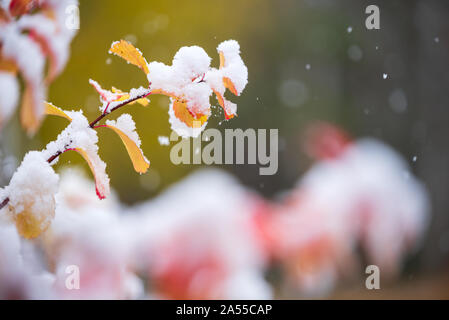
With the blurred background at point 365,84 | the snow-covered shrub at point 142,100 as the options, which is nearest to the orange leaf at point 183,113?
the snow-covered shrub at point 142,100

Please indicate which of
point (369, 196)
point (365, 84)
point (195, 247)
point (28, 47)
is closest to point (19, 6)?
point (28, 47)

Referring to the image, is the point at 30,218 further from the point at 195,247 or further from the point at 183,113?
the point at 195,247

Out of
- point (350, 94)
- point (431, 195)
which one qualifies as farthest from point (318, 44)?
point (431, 195)

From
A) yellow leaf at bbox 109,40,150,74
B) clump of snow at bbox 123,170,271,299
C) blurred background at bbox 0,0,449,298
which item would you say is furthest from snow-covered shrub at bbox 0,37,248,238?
blurred background at bbox 0,0,449,298

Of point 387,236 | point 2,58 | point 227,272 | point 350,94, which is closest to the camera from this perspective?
point 2,58

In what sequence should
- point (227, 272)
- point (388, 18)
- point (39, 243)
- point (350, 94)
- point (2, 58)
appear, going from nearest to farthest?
point (2, 58)
point (39, 243)
point (227, 272)
point (388, 18)
point (350, 94)

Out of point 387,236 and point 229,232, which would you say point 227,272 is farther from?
point 387,236

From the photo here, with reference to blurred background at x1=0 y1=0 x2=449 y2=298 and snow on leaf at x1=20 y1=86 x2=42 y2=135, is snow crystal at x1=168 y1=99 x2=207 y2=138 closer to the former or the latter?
snow on leaf at x1=20 y1=86 x2=42 y2=135
